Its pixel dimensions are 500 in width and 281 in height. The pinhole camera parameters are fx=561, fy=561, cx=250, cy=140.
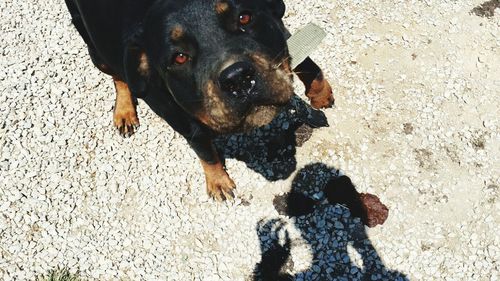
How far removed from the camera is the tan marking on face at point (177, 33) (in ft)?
14.6

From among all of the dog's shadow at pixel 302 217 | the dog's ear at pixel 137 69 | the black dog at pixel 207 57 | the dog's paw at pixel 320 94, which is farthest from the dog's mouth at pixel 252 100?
the dog's shadow at pixel 302 217

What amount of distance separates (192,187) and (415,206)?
2.62 meters

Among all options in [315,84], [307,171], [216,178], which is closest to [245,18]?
[315,84]

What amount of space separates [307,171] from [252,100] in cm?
243

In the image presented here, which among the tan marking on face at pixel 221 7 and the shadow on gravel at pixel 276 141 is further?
the shadow on gravel at pixel 276 141

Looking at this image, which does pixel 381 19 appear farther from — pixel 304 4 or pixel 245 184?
pixel 245 184

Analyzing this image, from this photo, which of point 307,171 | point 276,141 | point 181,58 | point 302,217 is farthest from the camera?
point 276,141

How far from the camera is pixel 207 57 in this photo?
4.43 metres

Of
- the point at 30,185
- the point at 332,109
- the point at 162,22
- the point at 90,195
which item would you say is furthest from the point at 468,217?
the point at 30,185

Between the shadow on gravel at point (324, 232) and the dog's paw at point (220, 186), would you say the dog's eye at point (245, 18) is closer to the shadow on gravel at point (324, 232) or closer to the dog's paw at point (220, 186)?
the dog's paw at point (220, 186)

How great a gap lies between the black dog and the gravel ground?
1595 millimetres

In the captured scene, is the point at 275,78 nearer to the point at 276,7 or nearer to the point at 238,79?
the point at 238,79

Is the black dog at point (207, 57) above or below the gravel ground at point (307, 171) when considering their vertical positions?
above

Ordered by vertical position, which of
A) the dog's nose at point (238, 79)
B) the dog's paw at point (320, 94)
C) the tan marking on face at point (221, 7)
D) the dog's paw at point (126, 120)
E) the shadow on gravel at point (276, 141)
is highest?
the tan marking on face at point (221, 7)
